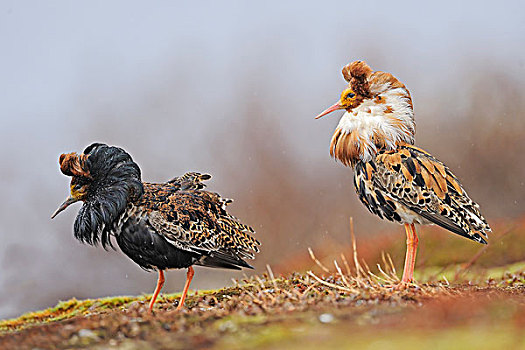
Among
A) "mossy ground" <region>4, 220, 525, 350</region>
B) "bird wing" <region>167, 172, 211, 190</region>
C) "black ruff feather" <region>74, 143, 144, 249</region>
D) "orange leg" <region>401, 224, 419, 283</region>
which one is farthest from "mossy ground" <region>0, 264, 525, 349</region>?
"bird wing" <region>167, 172, 211, 190</region>

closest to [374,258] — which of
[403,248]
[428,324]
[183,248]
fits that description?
[403,248]

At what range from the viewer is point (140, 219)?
5.91 meters

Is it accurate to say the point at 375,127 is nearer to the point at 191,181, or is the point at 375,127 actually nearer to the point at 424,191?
the point at 424,191

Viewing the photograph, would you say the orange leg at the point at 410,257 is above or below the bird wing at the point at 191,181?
below

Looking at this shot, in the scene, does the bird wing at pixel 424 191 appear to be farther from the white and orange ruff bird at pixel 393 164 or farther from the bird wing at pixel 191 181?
the bird wing at pixel 191 181

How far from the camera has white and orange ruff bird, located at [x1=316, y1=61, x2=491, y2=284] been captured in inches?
232

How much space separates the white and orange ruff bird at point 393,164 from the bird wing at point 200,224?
148cm

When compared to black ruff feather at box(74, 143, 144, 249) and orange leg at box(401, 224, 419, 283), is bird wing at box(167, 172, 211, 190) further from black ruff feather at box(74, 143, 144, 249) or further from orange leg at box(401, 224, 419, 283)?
orange leg at box(401, 224, 419, 283)

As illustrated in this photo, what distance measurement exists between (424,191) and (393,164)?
43cm

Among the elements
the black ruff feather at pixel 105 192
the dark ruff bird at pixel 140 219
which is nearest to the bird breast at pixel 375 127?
the dark ruff bird at pixel 140 219

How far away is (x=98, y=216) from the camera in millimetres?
5965

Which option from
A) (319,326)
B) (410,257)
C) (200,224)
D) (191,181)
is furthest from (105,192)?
(410,257)

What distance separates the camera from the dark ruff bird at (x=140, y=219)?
19.4ft

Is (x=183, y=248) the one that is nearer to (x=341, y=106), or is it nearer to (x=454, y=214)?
(x=341, y=106)
